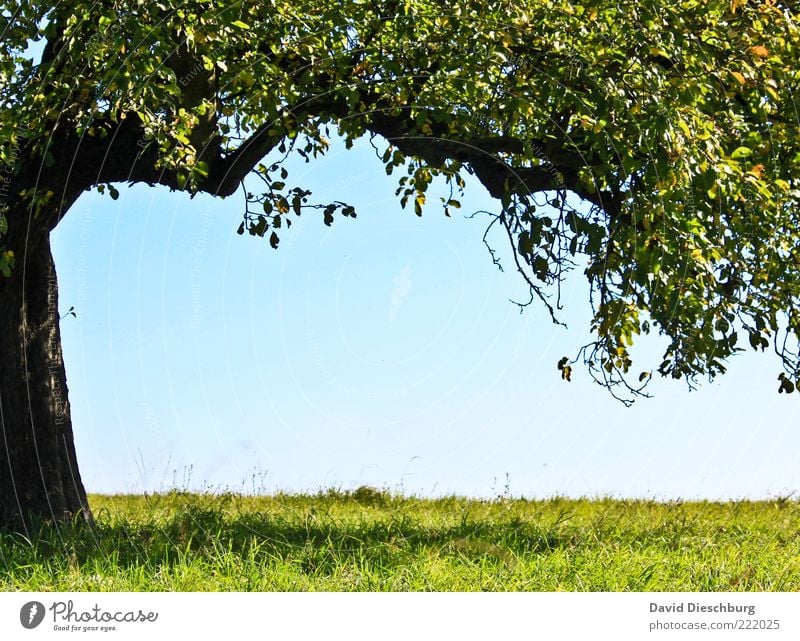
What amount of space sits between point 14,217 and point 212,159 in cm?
237

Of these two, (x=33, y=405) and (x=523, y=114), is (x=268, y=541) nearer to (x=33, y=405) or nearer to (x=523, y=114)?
(x=33, y=405)

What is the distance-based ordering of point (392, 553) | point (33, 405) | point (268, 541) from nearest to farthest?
point (392, 553) < point (268, 541) < point (33, 405)

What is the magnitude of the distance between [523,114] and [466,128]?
118 centimetres

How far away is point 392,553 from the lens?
8.29 meters

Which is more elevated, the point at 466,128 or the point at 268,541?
the point at 466,128

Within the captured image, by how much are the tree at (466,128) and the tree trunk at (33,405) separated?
0.9 inches

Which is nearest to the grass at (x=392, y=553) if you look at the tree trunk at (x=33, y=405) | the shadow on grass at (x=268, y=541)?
the shadow on grass at (x=268, y=541)

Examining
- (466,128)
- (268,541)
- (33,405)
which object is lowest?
(268,541)

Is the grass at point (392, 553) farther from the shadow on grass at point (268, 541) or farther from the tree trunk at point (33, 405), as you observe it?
the tree trunk at point (33, 405)

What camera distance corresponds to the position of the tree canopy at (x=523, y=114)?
823 cm

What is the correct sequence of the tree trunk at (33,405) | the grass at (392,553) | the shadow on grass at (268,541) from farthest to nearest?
the tree trunk at (33,405) → the shadow on grass at (268,541) → the grass at (392,553)

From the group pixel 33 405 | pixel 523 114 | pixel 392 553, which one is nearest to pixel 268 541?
pixel 392 553

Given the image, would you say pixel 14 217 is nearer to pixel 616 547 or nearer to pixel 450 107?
pixel 450 107
